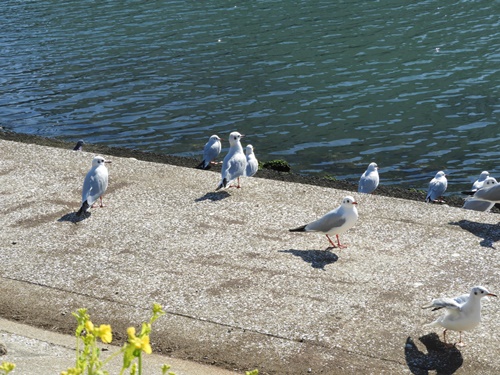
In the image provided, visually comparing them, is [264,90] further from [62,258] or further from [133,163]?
[62,258]

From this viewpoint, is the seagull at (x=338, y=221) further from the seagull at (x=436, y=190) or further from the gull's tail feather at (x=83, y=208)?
the seagull at (x=436, y=190)

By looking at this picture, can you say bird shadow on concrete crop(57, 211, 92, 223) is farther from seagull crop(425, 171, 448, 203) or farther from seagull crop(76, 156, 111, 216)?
seagull crop(425, 171, 448, 203)

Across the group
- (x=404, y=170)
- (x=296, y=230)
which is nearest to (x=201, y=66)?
(x=404, y=170)

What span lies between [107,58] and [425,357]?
19.0 m

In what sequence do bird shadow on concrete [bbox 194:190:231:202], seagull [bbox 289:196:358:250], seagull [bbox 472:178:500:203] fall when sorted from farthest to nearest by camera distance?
seagull [bbox 472:178:500:203]
bird shadow on concrete [bbox 194:190:231:202]
seagull [bbox 289:196:358:250]

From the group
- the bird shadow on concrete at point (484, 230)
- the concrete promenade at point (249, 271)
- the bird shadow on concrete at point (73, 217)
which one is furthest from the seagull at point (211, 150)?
the bird shadow on concrete at point (484, 230)

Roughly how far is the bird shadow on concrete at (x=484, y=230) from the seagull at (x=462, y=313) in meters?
1.83

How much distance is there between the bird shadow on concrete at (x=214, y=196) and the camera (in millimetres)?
8891

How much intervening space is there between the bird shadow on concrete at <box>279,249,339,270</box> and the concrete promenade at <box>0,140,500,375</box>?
0.06 feet

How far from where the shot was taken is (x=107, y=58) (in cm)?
2334

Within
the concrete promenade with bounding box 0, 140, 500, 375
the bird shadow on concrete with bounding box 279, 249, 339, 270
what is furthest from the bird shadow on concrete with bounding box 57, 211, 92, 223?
the bird shadow on concrete with bounding box 279, 249, 339, 270

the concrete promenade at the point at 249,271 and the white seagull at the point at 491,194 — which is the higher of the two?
the concrete promenade at the point at 249,271

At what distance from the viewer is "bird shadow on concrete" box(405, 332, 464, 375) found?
18.4 feet

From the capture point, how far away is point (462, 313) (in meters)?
5.82
